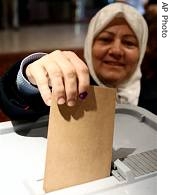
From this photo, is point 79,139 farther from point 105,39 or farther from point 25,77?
point 105,39

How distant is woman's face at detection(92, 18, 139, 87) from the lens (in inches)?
45.1

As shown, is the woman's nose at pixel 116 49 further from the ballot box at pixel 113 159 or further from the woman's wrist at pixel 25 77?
the woman's wrist at pixel 25 77

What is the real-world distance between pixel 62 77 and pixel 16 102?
0.88 ft

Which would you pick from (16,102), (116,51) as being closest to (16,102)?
(16,102)

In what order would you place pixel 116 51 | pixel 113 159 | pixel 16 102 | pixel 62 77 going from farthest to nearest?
pixel 116 51
pixel 16 102
pixel 113 159
pixel 62 77

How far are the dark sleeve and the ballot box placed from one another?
0.07ft

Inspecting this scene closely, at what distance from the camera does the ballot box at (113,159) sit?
602mm

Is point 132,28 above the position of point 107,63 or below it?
above

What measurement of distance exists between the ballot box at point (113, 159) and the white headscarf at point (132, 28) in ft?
1.09

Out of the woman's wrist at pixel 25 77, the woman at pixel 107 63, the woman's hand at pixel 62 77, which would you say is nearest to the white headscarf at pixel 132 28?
the woman at pixel 107 63

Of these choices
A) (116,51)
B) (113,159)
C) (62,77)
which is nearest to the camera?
(62,77)

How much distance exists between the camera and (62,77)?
1.94 ft

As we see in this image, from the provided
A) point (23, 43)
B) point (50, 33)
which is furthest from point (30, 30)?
point (23, 43)

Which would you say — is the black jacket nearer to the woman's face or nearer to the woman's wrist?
the woman's wrist
